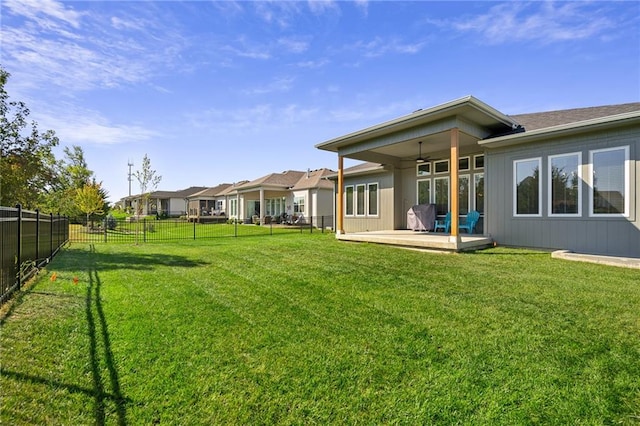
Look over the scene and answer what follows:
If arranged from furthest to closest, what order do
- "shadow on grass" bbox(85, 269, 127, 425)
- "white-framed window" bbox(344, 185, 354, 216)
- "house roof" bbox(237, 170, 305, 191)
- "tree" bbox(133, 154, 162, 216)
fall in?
"house roof" bbox(237, 170, 305, 191) → "tree" bbox(133, 154, 162, 216) → "white-framed window" bbox(344, 185, 354, 216) → "shadow on grass" bbox(85, 269, 127, 425)

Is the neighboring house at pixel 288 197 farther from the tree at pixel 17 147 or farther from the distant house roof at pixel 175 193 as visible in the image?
the distant house roof at pixel 175 193

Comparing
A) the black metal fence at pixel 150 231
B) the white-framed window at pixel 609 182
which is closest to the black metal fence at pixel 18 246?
the black metal fence at pixel 150 231

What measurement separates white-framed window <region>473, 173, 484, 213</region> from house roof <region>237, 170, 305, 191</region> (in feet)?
55.4

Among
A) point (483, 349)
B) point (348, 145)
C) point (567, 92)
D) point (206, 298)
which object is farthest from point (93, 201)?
point (567, 92)

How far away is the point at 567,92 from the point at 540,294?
11.6 m

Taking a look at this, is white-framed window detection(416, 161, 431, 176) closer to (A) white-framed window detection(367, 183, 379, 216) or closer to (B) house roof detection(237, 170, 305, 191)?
(A) white-framed window detection(367, 183, 379, 216)

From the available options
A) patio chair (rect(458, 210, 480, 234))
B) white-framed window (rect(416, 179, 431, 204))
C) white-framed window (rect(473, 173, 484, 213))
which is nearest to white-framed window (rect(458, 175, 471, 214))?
white-framed window (rect(473, 173, 484, 213))

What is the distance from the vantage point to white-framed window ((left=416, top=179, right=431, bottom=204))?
12919mm

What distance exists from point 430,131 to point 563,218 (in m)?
4.04

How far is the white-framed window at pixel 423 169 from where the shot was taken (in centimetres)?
1295

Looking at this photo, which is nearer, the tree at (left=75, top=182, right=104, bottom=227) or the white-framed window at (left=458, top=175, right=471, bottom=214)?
the white-framed window at (left=458, top=175, right=471, bottom=214)

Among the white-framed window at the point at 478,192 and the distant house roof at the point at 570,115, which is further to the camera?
the white-framed window at the point at 478,192

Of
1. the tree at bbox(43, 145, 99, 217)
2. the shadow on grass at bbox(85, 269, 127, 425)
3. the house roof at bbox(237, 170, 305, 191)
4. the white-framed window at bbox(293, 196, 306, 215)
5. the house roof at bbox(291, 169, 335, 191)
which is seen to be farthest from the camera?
the tree at bbox(43, 145, 99, 217)

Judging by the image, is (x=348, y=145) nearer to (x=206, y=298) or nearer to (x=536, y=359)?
(x=206, y=298)
